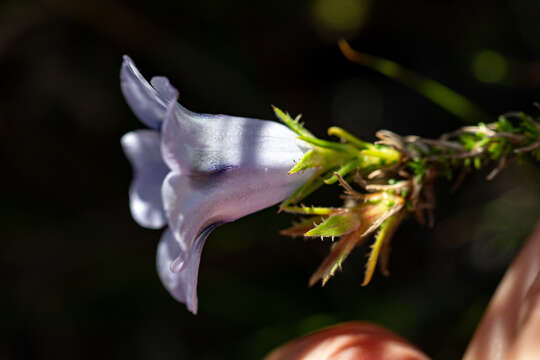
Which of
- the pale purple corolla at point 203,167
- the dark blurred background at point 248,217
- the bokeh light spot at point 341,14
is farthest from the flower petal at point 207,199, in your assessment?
the bokeh light spot at point 341,14

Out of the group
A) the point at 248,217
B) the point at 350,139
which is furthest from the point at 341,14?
the point at 350,139

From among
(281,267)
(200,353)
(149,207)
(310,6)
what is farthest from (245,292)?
(310,6)

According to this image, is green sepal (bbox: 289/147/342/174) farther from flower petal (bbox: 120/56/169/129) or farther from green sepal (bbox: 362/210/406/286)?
flower petal (bbox: 120/56/169/129)

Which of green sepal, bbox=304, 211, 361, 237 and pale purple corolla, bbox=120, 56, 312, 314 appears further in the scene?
green sepal, bbox=304, 211, 361, 237

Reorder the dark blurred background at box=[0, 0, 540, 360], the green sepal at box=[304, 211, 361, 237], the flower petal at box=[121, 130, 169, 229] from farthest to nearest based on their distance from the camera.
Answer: the dark blurred background at box=[0, 0, 540, 360], the flower petal at box=[121, 130, 169, 229], the green sepal at box=[304, 211, 361, 237]

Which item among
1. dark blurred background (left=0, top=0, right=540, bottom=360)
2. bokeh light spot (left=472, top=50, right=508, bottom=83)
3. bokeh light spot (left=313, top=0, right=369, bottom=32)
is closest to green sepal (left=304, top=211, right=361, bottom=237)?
dark blurred background (left=0, top=0, right=540, bottom=360)

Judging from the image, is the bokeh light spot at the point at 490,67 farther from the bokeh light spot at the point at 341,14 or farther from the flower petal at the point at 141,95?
the flower petal at the point at 141,95

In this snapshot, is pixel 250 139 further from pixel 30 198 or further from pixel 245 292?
pixel 30 198
